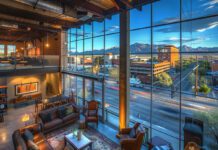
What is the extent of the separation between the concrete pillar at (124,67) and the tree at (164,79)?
1388 mm

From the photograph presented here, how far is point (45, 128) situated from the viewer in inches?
247

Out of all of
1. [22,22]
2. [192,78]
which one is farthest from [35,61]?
[192,78]

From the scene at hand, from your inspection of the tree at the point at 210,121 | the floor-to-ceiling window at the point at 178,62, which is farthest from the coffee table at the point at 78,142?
the tree at the point at 210,121

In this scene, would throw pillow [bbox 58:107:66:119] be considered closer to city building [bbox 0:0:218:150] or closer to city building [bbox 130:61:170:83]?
city building [bbox 0:0:218:150]

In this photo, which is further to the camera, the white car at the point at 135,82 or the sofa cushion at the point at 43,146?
the white car at the point at 135,82

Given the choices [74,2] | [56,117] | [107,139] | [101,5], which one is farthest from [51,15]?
[107,139]

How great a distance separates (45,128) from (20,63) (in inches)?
267

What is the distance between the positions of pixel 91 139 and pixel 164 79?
4001mm

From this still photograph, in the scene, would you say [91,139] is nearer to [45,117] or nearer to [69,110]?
[69,110]

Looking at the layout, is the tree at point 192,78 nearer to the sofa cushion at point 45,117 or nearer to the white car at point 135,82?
the white car at point 135,82

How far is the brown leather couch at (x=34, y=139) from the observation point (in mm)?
4057

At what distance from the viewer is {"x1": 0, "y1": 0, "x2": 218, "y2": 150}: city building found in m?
4.19

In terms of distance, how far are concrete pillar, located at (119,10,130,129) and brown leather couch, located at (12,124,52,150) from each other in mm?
3252

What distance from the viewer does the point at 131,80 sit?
20.0 feet
